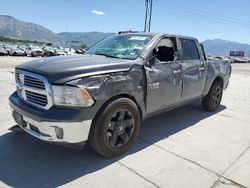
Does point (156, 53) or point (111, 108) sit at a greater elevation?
point (156, 53)

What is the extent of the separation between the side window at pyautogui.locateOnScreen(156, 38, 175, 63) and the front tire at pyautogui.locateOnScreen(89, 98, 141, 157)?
1055mm

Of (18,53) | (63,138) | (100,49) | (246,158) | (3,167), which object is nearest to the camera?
(63,138)

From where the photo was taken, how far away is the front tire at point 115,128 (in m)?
3.21

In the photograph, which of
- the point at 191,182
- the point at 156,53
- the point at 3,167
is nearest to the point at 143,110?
the point at 156,53

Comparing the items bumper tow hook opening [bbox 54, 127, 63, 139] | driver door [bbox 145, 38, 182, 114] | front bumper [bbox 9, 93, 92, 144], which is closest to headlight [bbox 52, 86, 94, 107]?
front bumper [bbox 9, 93, 92, 144]

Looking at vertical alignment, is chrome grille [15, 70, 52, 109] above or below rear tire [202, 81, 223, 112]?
above

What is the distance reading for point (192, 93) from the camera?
16.6 feet

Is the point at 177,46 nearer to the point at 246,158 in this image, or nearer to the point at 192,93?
the point at 192,93

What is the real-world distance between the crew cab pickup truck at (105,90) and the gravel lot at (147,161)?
13.4 inches

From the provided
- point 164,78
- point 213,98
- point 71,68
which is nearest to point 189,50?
point 164,78

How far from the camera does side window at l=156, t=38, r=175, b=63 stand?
4176mm

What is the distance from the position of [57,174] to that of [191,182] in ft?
5.43

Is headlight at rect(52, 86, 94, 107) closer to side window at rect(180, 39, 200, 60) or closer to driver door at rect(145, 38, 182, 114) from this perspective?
driver door at rect(145, 38, 182, 114)

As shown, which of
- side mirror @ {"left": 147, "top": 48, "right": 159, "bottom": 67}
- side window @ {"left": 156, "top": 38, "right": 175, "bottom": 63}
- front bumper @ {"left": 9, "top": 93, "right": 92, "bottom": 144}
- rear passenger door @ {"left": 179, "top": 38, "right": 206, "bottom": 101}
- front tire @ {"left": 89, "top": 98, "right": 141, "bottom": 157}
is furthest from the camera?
rear passenger door @ {"left": 179, "top": 38, "right": 206, "bottom": 101}
